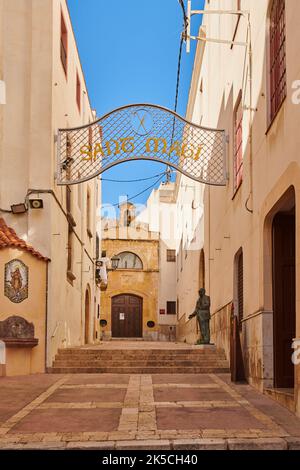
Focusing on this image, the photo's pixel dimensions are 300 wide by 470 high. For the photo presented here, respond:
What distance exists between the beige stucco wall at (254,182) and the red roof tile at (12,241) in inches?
157

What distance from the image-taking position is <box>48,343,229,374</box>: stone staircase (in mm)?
13078

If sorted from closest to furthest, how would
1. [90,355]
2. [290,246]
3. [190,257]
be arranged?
[290,246] < [90,355] < [190,257]

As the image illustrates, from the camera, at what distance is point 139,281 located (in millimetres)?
38688

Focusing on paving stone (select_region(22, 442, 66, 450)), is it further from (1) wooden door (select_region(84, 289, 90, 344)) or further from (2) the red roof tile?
(1) wooden door (select_region(84, 289, 90, 344))

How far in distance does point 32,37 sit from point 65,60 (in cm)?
264

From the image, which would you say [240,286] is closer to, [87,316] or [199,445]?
[199,445]

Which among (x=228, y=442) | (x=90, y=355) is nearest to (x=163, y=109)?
(x=90, y=355)

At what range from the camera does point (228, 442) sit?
5828mm

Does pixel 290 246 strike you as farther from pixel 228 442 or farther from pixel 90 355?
pixel 90 355

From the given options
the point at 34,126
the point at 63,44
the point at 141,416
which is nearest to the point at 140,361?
the point at 34,126

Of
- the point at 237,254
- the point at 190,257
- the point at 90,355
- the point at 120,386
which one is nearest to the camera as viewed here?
the point at 120,386

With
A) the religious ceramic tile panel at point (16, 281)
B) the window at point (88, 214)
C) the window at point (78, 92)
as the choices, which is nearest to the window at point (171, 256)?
the window at point (88, 214)
